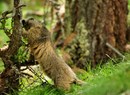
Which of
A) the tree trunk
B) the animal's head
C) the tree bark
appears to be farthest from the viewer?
the tree trunk

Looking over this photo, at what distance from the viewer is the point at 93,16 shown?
1034 centimetres

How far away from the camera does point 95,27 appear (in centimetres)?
1041

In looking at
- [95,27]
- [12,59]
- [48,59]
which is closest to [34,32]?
[48,59]

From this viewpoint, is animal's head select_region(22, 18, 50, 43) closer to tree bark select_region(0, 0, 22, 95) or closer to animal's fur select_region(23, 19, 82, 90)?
animal's fur select_region(23, 19, 82, 90)

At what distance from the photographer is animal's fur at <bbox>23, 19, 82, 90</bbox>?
791cm

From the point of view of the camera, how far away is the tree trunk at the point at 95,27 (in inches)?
408

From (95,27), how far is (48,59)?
8.84ft

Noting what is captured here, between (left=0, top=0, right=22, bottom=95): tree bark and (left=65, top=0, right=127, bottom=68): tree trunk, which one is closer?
(left=0, top=0, right=22, bottom=95): tree bark

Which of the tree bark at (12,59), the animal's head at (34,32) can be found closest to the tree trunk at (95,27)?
the animal's head at (34,32)

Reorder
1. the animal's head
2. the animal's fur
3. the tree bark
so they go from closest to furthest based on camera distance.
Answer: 1. the tree bark
2. the animal's fur
3. the animal's head

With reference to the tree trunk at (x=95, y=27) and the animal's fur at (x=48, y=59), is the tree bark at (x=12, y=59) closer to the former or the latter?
the animal's fur at (x=48, y=59)

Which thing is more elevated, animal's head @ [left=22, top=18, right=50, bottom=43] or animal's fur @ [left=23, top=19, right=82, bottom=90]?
animal's head @ [left=22, top=18, right=50, bottom=43]

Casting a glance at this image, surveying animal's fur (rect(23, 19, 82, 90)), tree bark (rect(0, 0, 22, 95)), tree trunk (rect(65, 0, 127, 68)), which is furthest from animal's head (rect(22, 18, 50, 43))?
tree trunk (rect(65, 0, 127, 68))

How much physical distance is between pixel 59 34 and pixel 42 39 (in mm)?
3539
